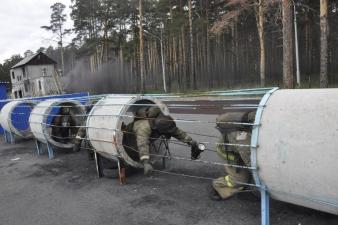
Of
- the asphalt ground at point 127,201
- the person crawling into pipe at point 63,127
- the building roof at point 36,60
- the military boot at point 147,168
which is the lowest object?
the asphalt ground at point 127,201

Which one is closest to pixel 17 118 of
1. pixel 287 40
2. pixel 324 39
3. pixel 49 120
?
pixel 49 120

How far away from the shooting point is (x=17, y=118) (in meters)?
11.7

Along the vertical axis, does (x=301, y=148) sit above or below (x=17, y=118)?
above

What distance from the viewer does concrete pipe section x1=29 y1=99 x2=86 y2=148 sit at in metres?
8.55

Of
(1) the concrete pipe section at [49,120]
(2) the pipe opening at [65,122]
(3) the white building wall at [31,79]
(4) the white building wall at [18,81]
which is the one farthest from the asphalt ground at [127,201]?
(4) the white building wall at [18,81]

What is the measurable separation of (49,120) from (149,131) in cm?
437

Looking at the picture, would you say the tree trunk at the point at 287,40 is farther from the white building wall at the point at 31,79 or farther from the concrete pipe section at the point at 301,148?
the white building wall at the point at 31,79

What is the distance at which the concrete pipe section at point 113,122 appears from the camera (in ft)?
19.3

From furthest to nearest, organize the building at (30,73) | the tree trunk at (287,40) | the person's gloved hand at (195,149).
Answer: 1. the building at (30,73)
2. the tree trunk at (287,40)
3. the person's gloved hand at (195,149)

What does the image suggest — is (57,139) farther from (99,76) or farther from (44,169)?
(99,76)

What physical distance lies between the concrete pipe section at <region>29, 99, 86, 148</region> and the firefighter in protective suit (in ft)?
14.2

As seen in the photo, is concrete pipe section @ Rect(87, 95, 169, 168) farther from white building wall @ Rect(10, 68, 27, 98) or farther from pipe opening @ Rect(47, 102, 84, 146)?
white building wall @ Rect(10, 68, 27, 98)

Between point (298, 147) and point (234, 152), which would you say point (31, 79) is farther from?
point (298, 147)

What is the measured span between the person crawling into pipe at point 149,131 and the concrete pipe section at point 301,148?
2.37 meters
